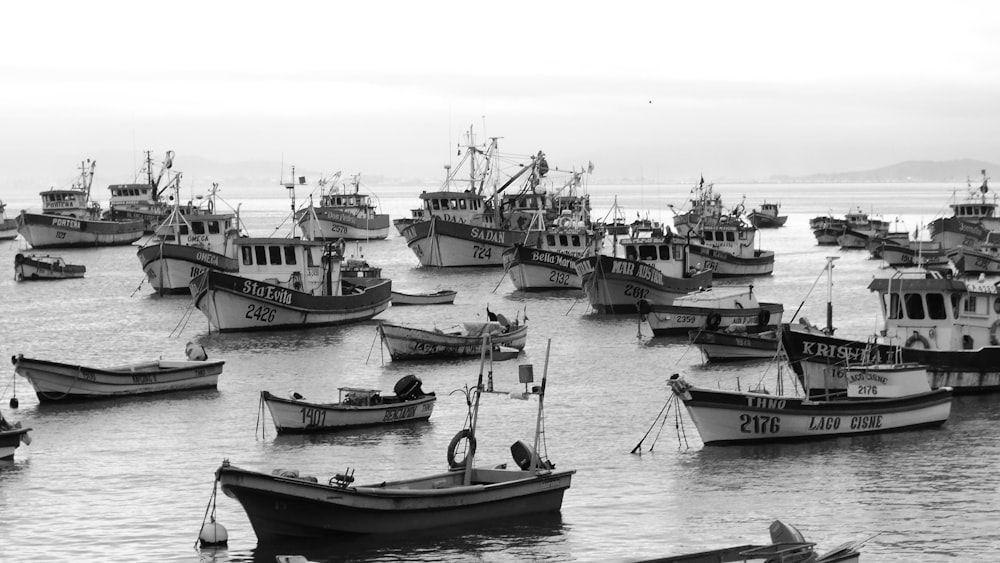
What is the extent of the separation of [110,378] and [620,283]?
27.1 m

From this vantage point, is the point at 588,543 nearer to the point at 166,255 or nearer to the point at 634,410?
the point at 634,410

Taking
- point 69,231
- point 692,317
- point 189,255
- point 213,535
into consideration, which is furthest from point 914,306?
point 69,231

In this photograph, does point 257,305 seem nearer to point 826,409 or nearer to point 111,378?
point 111,378

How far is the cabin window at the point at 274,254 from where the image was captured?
54281 mm

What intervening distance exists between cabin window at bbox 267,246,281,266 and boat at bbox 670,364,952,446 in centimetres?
2655

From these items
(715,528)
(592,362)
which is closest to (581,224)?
(592,362)

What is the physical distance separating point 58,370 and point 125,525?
1306 cm

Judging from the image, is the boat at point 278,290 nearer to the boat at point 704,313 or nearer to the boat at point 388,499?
the boat at point 704,313

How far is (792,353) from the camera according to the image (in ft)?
115

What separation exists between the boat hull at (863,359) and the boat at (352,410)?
884 centimetres

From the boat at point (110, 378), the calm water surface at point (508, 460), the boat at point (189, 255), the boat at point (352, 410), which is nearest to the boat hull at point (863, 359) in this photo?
the calm water surface at point (508, 460)

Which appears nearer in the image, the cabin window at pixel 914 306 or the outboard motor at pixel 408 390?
the outboard motor at pixel 408 390

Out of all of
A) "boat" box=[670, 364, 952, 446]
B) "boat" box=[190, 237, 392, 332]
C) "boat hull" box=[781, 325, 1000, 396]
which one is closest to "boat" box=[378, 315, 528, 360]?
"boat" box=[190, 237, 392, 332]

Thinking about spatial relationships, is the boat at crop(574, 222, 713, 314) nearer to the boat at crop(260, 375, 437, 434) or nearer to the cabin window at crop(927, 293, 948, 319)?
the cabin window at crop(927, 293, 948, 319)
